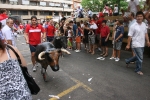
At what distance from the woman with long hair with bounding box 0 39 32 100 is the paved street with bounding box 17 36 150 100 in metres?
2.50

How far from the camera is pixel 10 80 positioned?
5.84 feet

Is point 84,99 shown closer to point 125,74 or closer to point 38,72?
point 125,74

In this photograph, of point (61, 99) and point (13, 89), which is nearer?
point (13, 89)

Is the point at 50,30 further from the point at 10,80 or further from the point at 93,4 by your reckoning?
the point at 93,4

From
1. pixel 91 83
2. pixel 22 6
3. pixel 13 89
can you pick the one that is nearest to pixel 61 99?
pixel 91 83

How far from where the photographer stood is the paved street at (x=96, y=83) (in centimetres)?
426

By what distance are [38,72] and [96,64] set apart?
272 centimetres

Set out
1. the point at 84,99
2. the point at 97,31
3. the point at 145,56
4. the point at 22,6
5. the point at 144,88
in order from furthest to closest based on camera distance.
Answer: the point at 22,6
the point at 97,31
the point at 145,56
the point at 144,88
the point at 84,99

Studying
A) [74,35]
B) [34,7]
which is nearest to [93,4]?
[34,7]

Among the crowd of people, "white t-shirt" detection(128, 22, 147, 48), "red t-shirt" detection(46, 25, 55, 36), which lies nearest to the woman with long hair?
the crowd of people

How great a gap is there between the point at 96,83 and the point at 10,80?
371 cm

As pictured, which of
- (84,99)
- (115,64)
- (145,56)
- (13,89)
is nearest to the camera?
(13,89)

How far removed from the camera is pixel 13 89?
1.76 metres

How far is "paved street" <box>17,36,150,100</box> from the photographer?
426cm
